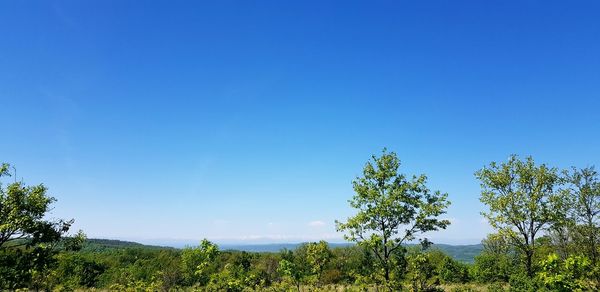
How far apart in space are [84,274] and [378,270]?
3903 cm

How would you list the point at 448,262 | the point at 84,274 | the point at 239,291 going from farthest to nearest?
the point at 448,262 < the point at 84,274 < the point at 239,291

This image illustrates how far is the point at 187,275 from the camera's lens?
44.2 metres

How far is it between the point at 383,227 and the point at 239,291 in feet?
35.6

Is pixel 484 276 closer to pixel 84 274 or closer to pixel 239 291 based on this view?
pixel 239 291

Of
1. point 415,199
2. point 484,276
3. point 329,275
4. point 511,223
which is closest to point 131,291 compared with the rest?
point 415,199

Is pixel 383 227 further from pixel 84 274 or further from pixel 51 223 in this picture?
pixel 84 274

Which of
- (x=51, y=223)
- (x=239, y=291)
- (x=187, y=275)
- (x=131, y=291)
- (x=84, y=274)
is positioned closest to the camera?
(x=51, y=223)

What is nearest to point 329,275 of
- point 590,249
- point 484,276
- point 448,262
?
point 448,262

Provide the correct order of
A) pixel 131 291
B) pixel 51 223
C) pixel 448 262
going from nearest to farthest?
pixel 51 223, pixel 131 291, pixel 448 262

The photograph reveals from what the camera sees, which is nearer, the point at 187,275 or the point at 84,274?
the point at 187,275

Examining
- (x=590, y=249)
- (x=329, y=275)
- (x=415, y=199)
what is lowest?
(x=329, y=275)

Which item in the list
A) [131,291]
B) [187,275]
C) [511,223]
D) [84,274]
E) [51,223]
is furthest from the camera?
[84,274]

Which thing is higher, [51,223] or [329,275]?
[51,223]

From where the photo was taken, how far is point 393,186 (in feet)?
87.1
